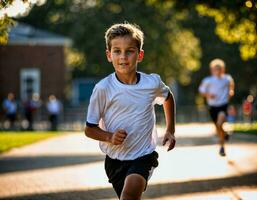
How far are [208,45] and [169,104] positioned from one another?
6491 centimetres

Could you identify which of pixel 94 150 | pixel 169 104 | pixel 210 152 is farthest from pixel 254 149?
pixel 169 104

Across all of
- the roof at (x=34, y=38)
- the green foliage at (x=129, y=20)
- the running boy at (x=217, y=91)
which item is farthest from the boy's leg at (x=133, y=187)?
the green foliage at (x=129, y=20)

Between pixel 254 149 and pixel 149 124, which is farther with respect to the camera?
pixel 254 149

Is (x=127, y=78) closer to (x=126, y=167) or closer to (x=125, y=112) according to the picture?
(x=125, y=112)

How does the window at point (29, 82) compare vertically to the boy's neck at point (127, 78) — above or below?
below

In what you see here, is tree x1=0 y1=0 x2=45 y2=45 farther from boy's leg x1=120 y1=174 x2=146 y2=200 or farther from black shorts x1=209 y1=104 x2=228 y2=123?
black shorts x1=209 y1=104 x2=228 y2=123

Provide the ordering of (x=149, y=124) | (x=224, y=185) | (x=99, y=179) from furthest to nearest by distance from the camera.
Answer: (x=99, y=179), (x=224, y=185), (x=149, y=124)

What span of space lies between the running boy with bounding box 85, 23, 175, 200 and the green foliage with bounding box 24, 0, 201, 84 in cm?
4912

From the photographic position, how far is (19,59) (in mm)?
47250

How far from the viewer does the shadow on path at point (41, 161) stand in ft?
44.2

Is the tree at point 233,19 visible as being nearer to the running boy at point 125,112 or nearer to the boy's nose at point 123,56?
the running boy at point 125,112

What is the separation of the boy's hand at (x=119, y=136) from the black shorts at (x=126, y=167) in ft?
1.20

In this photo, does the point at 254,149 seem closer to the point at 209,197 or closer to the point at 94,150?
the point at 94,150

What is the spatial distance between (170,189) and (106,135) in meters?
4.27
